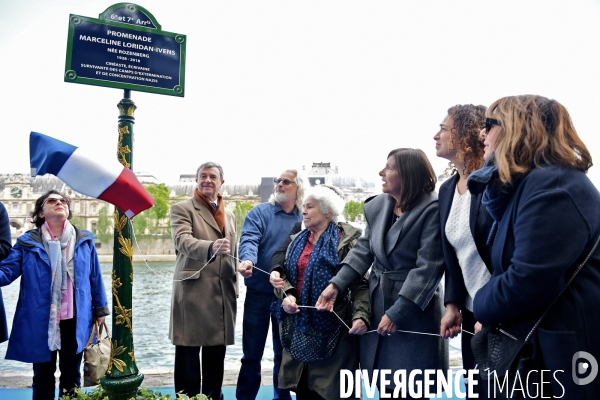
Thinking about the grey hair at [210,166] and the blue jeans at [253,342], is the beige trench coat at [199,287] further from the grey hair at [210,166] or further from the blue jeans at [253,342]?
the grey hair at [210,166]

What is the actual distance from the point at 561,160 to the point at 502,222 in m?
0.25

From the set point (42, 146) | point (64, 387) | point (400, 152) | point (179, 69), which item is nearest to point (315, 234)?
point (400, 152)

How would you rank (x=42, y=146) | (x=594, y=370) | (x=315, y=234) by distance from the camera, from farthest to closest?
(x=315, y=234), (x=42, y=146), (x=594, y=370)

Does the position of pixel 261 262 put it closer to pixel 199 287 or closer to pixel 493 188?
pixel 199 287

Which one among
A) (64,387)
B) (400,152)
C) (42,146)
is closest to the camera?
(42,146)

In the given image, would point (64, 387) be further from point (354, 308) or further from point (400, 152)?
point (400, 152)

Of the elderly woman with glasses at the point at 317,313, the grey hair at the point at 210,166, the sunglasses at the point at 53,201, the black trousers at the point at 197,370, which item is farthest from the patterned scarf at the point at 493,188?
the sunglasses at the point at 53,201

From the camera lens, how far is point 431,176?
2244mm

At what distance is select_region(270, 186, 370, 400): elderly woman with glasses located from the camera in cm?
229

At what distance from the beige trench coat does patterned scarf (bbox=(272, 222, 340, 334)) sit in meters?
0.51

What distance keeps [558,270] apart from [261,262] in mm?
2012

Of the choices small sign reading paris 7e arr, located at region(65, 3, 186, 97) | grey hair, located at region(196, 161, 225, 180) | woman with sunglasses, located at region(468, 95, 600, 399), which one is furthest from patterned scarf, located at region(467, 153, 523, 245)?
grey hair, located at region(196, 161, 225, 180)

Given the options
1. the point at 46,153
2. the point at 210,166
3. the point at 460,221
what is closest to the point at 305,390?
the point at 460,221

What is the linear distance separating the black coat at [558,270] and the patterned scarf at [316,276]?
113 cm
